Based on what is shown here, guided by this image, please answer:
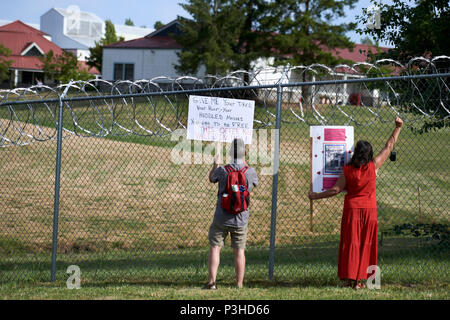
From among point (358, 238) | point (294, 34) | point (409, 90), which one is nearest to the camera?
point (358, 238)

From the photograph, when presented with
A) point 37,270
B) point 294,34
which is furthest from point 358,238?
point 294,34

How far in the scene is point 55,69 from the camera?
139 ft

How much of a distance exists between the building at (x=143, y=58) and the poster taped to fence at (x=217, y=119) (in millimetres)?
33273

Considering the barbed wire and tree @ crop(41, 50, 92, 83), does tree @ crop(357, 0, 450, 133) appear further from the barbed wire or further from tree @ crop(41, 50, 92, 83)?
tree @ crop(41, 50, 92, 83)

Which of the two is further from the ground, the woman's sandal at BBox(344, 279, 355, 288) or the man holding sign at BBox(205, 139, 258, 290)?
the man holding sign at BBox(205, 139, 258, 290)

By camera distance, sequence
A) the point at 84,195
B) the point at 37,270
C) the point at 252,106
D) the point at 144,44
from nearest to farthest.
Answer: the point at 252,106, the point at 37,270, the point at 84,195, the point at 144,44

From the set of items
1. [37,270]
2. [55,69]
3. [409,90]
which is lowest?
[37,270]

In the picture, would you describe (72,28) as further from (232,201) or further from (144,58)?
(232,201)

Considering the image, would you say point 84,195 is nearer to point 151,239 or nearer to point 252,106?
point 151,239

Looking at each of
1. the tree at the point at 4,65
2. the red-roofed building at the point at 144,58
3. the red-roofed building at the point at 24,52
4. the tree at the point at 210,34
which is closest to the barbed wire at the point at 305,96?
the tree at the point at 210,34

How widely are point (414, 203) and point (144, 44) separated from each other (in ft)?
99.1

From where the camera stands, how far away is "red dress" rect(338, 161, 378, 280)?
251 inches

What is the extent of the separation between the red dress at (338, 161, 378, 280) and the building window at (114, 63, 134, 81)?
3745 cm

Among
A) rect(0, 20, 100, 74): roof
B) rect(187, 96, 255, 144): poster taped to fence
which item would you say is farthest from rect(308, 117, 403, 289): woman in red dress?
rect(0, 20, 100, 74): roof
